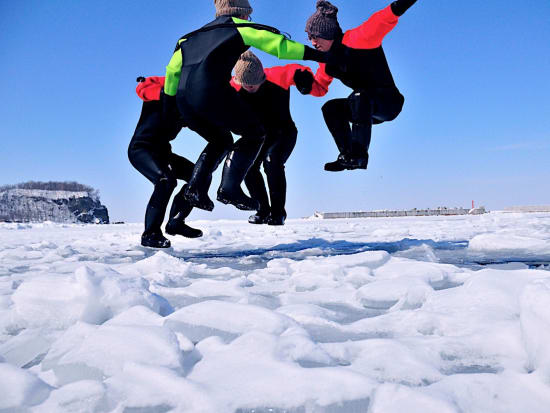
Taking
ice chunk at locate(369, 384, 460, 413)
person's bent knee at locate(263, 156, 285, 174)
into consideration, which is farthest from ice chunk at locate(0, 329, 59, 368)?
person's bent knee at locate(263, 156, 285, 174)

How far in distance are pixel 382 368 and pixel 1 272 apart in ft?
7.60

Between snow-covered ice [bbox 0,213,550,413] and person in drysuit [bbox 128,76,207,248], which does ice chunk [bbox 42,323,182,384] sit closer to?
snow-covered ice [bbox 0,213,550,413]

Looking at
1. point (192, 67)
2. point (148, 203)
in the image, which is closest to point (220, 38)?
point (192, 67)

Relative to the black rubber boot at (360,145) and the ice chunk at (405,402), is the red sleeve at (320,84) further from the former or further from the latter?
the ice chunk at (405,402)

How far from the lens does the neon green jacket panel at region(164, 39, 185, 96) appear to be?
3264 mm

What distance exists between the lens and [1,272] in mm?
2389

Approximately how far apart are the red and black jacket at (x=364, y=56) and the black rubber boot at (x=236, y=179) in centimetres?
99

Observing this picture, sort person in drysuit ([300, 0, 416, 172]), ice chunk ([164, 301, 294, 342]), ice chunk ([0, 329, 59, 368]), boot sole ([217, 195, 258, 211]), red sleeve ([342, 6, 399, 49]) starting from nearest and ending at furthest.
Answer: ice chunk ([0, 329, 59, 368])
ice chunk ([164, 301, 294, 342])
red sleeve ([342, 6, 399, 49])
person in drysuit ([300, 0, 416, 172])
boot sole ([217, 195, 258, 211])

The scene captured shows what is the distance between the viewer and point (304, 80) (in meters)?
3.81

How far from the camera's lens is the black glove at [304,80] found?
3799 millimetres

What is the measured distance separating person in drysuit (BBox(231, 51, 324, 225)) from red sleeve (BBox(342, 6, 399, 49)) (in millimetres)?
706

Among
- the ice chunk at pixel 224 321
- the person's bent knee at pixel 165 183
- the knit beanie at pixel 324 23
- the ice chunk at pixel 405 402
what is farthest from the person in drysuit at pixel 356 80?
the ice chunk at pixel 405 402

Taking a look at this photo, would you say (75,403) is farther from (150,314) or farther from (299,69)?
(299,69)

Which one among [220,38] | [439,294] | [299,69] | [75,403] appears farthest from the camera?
[299,69]
